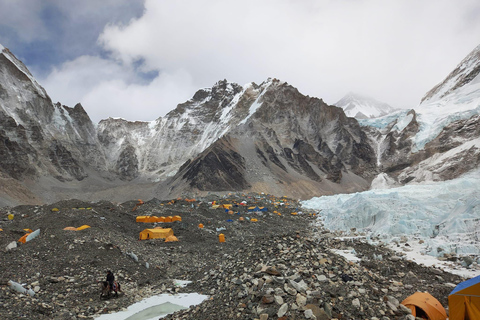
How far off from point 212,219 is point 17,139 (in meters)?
79.6

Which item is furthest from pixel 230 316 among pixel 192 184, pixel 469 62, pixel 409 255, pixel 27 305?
pixel 469 62

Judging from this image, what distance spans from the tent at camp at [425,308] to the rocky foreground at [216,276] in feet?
1.30

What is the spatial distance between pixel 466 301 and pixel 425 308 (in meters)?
0.89

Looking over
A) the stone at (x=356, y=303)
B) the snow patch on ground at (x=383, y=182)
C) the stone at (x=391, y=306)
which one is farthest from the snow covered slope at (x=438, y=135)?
the stone at (x=356, y=303)

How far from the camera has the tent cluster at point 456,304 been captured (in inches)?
275

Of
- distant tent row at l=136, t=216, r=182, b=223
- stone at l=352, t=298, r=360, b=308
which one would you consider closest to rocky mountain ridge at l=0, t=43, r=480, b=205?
distant tent row at l=136, t=216, r=182, b=223

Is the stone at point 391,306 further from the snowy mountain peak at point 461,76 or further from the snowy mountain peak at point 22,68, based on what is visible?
the snowy mountain peak at point 22,68

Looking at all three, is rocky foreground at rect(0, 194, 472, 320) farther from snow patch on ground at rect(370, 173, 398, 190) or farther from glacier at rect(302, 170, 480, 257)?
snow patch on ground at rect(370, 173, 398, 190)

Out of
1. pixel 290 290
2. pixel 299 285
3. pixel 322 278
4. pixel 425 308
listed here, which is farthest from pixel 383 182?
pixel 290 290

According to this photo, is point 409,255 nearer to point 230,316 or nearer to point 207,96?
point 230,316

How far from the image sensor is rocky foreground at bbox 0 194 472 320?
6777mm

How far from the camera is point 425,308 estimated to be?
24.4ft

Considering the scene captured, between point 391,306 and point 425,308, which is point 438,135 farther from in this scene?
point 391,306

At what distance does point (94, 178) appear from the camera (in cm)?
10825
